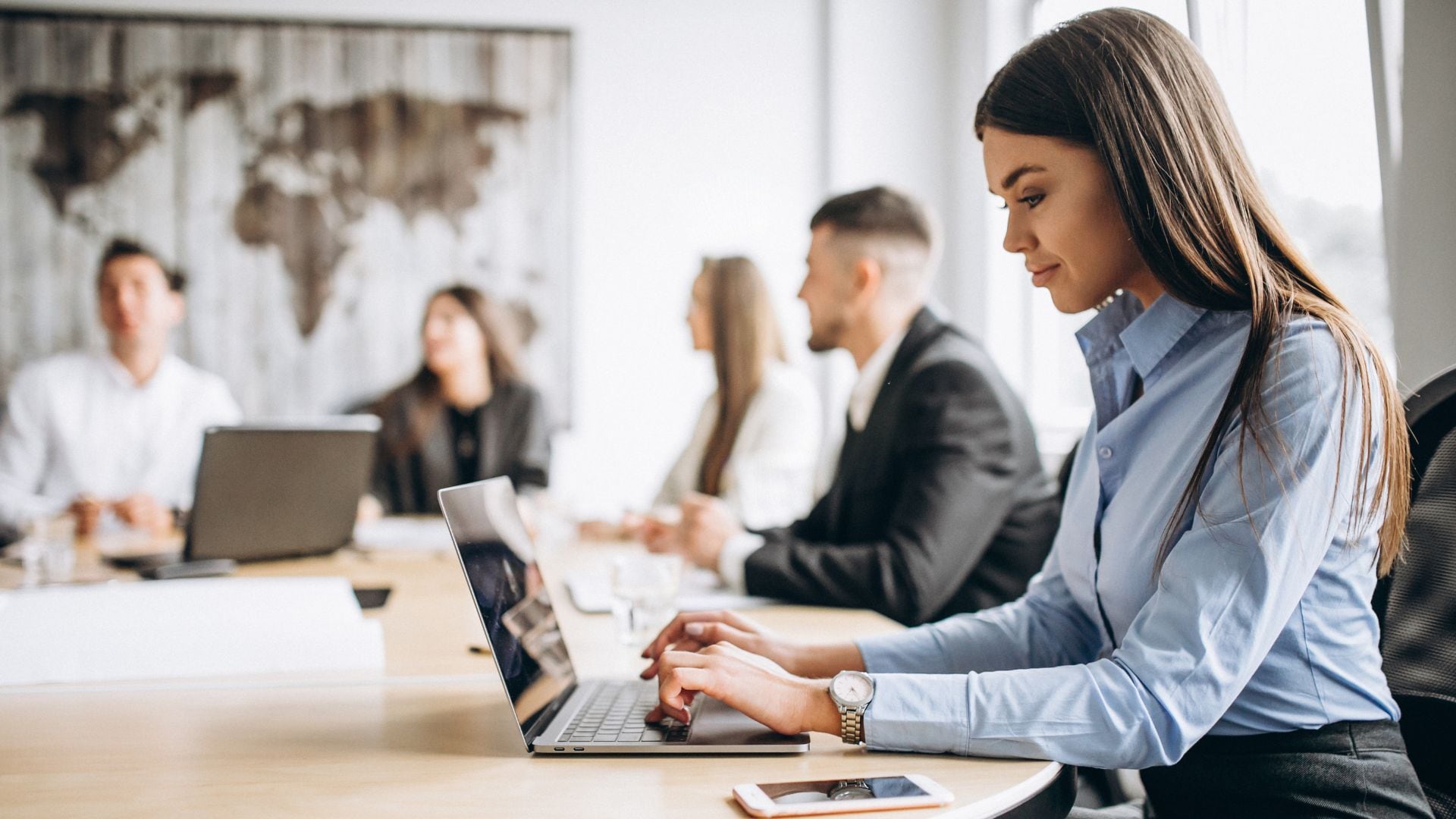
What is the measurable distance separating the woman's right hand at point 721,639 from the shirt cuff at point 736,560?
1.89 feet

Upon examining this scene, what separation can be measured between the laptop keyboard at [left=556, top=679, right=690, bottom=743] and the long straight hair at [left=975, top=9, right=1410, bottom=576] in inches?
18.9

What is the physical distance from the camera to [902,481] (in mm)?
2016

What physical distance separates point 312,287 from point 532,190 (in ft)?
2.97

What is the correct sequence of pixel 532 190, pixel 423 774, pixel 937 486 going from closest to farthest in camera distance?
pixel 423 774, pixel 937 486, pixel 532 190

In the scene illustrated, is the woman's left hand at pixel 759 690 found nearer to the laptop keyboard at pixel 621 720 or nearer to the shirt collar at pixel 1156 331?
the laptop keyboard at pixel 621 720

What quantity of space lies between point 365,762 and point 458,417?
2898mm

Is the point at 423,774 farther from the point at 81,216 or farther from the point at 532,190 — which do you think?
the point at 81,216

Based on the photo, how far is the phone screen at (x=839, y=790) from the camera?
2.71ft

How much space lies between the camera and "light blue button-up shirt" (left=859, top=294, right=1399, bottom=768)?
3.01 ft

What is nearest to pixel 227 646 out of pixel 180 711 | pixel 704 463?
pixel 180 711

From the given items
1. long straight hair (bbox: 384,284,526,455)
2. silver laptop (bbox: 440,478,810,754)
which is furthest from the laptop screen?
long straight hair (bbox: 384,284,526,455)

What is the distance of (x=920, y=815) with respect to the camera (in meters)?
0.80

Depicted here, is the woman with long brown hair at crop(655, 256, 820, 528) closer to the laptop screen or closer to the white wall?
the white wall

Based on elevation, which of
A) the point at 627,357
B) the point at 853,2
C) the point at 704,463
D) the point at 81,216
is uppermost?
the point at 853,2
